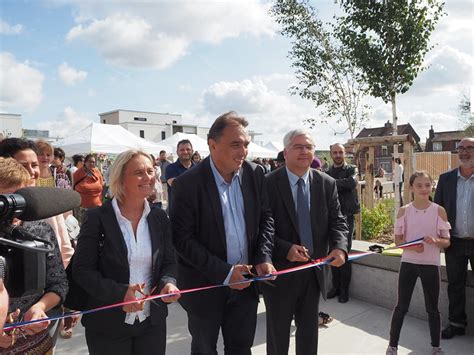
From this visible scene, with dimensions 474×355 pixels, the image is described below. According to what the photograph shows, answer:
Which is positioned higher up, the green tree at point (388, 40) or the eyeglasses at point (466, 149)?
the green tree at point (388, 40)

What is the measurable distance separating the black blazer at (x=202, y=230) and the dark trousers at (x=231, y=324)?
87 mm

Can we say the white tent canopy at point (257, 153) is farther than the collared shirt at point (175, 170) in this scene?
Yes

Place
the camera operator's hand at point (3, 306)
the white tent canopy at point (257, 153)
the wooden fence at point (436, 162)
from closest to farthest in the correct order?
the camera operator's hand at point (3, 306), the white tent canopy at point (257, 153), the wooden fence at point (436, 162)

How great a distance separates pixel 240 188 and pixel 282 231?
0.57 m

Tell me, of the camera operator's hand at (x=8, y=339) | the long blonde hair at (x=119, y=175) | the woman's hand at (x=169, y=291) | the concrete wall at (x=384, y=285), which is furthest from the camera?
the concrete wall at (x=384, y=285)

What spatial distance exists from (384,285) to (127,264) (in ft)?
11.8

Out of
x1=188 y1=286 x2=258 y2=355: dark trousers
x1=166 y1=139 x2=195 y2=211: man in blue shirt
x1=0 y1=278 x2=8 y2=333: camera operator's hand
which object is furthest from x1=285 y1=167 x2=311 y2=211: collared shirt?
x1=166 y1=139 x2=195 y2=211: man in blue shirt

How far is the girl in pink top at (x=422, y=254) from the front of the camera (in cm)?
338

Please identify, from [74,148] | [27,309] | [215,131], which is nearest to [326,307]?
[215,131]

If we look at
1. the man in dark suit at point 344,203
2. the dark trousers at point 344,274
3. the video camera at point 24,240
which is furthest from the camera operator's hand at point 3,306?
the dark trousers at point 344,274

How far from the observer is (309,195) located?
305cm

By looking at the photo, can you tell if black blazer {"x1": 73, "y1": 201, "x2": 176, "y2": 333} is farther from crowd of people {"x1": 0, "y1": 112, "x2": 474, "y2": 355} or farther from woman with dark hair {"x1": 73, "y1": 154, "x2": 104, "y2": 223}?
woman with dark hair {"x1": 73, "y1": 154, "x2": 104, "y2": 223}

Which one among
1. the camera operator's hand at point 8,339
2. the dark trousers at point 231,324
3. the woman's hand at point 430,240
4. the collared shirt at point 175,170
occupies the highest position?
the collared shirt at point 175,170

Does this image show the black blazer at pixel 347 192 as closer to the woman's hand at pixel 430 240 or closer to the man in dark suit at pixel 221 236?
the woman's hand at pixel 430 240
